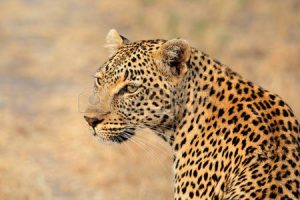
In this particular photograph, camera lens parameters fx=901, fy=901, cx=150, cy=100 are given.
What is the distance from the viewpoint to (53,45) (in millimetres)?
15938

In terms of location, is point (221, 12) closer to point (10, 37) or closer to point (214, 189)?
point (10, 37)

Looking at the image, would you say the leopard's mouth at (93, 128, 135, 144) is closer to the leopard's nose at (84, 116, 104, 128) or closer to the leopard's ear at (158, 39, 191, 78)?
the leopard's nose at (84, 116, 104, 128)

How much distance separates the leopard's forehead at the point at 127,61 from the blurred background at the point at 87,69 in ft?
3.78

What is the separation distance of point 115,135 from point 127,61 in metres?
0.61

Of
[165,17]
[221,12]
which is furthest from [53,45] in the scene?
[221,12]

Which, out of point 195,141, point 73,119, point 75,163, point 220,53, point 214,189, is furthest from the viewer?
point 220,53

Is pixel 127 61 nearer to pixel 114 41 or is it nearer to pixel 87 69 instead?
pixel 114 41

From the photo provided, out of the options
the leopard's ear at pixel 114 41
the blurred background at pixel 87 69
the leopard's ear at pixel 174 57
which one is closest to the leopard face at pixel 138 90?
the leopard's ear at pixel 174 57

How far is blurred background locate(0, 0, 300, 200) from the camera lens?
10.9 metres

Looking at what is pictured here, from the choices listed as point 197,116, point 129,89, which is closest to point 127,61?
point 129,89

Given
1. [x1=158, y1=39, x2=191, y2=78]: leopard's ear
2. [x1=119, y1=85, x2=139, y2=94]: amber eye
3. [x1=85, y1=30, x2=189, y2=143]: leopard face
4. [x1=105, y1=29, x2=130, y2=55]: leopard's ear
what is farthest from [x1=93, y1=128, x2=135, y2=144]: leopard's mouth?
[x1=105, y1=29, x2=130, y2=55]: leopard's ear

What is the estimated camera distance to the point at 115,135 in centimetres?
730

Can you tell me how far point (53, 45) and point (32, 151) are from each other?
4264 mm

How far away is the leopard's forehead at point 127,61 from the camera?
7.17 meters
